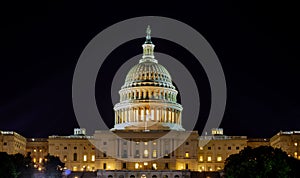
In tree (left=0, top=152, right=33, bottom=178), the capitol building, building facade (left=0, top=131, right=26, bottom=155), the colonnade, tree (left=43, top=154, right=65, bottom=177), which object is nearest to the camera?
tree (left=0, top=152, right=33, bottom=178)

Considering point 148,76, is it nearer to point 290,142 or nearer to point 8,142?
point 8,142

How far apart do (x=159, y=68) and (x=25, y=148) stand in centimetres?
3288

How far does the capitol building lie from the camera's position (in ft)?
433

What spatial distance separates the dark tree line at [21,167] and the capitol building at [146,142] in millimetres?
10104

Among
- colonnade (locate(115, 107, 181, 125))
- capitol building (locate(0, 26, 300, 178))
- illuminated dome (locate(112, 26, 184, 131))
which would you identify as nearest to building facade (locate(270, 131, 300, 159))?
capitol building (locate(0, 26, 300, 178))

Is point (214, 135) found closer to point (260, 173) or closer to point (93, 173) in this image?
point (93, 173)

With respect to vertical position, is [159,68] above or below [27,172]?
above

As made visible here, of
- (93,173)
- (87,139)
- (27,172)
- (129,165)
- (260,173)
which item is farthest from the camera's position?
(87,139)

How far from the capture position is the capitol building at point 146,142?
132 m

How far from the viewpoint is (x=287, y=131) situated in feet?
459

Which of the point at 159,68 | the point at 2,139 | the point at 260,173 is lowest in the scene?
the point at 260,173

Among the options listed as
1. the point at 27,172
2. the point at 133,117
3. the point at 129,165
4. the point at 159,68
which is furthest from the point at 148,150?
the point at 27,172

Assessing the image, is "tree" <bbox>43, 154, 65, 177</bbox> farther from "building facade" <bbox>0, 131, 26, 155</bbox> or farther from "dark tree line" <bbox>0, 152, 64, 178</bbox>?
"building facade" <bbox>0, 131, 26, 155</bbox>

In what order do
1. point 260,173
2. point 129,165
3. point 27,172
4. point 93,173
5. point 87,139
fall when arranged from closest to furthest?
point 260,173, point 27,172, point 93,173, point 129,165, point 87,139
